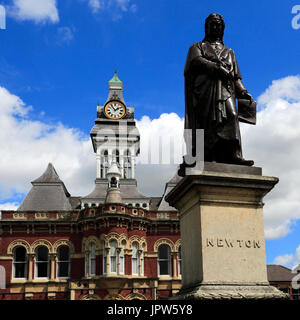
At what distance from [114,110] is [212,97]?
4830 centimetres

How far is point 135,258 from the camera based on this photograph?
3441 cm

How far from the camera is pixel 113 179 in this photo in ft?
125

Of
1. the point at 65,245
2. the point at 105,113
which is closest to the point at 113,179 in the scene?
the point at 65,245

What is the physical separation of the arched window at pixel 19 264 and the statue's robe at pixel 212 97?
31345mm

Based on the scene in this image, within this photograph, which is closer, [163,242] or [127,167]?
[163,242]

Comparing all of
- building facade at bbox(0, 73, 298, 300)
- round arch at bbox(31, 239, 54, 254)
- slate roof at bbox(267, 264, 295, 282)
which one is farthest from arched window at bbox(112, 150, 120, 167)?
slate roof at bbox(267, 264, 295, 282)

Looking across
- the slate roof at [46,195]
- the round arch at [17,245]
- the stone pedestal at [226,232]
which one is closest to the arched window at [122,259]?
the slate roof at [46,195]

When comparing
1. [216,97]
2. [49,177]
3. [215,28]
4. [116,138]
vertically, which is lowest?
[216,97]

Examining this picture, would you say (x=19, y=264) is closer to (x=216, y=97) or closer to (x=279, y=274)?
(x=279, y=274)

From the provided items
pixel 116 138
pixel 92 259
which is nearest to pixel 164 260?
pixel 92 259

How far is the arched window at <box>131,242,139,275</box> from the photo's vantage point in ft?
112

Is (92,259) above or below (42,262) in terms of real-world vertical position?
above
